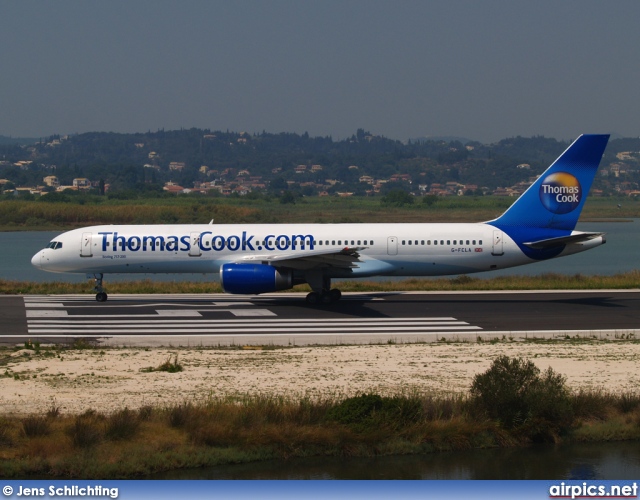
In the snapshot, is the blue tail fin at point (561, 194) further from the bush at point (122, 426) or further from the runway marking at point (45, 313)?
the bush at point (122, 426)

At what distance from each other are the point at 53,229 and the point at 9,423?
8798cm

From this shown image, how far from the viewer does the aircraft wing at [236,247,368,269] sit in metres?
35.6

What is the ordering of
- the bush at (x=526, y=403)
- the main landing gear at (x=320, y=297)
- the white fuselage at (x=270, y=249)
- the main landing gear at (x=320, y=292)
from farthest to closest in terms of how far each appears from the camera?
the white fuselage at (x=270, y=249) < the main landing gear at (x=320, y=297) < the main landing gear at (x=320, y=292) < the bush at (x=526, y=403)

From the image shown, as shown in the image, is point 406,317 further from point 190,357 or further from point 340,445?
point 340,445

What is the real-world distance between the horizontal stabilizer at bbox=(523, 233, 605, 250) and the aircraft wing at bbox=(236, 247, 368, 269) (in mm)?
7521

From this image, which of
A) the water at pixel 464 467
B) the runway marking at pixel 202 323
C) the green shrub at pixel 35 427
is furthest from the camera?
the runway marking at pixel 202 323

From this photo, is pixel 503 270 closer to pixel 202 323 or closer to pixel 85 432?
pixel 202 323

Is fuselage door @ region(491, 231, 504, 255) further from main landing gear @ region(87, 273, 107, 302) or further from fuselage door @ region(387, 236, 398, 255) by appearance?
main landing gear @ region(87, 273, 107, 302)

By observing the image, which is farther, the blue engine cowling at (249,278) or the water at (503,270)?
the water at (503,270)

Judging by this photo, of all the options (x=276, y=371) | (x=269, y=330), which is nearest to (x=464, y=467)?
(x=276, y=371)

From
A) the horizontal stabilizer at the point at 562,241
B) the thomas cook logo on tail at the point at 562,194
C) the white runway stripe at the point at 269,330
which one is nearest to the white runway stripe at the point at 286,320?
the white runway stripe at the point at 269,330

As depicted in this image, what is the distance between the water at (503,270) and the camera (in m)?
61.4

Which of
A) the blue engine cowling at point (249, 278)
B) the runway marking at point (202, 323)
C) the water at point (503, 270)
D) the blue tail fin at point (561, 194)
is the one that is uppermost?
the blue tail fin at point (561, 194)

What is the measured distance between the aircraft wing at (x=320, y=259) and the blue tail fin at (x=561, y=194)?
725 centimetres
